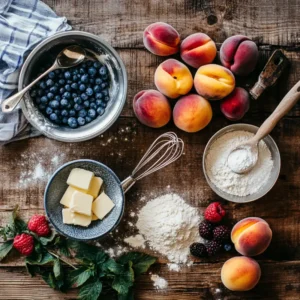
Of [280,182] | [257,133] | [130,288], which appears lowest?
[130,288]

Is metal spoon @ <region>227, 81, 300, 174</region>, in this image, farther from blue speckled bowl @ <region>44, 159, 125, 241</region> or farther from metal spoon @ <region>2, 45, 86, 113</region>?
metal spoon @ <region>2, 45, 86, 113</region>

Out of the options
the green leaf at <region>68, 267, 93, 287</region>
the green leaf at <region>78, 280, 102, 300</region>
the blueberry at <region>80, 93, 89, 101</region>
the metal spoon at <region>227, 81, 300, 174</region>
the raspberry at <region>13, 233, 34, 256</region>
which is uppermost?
the blueberry at <region>80, 93, 89, 101</region>

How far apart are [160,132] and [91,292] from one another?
500 millimetres

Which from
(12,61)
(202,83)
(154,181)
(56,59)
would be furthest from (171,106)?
(12,61)

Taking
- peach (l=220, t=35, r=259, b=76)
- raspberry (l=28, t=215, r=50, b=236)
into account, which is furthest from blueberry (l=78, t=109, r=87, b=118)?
peach (l=220, t=35, r=259, b=76)

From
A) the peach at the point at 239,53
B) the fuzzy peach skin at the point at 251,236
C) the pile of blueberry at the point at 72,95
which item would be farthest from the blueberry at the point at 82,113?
the fuzzy peach skin at the point at 251,236

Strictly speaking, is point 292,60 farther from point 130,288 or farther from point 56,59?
point 130,288

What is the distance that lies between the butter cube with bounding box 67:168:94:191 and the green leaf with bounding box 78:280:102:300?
0.28 metres

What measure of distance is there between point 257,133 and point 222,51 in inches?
9.9

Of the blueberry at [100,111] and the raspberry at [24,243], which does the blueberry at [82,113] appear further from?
the raspberry at [24,243]

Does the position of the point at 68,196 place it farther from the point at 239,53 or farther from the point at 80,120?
the point at 239,53

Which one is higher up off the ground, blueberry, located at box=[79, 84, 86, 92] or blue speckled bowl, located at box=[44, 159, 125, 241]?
blueberry, located at box=[79, 84, 86, 92]

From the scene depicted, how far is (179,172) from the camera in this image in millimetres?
1589

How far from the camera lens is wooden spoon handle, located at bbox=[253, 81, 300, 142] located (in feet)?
4.75
